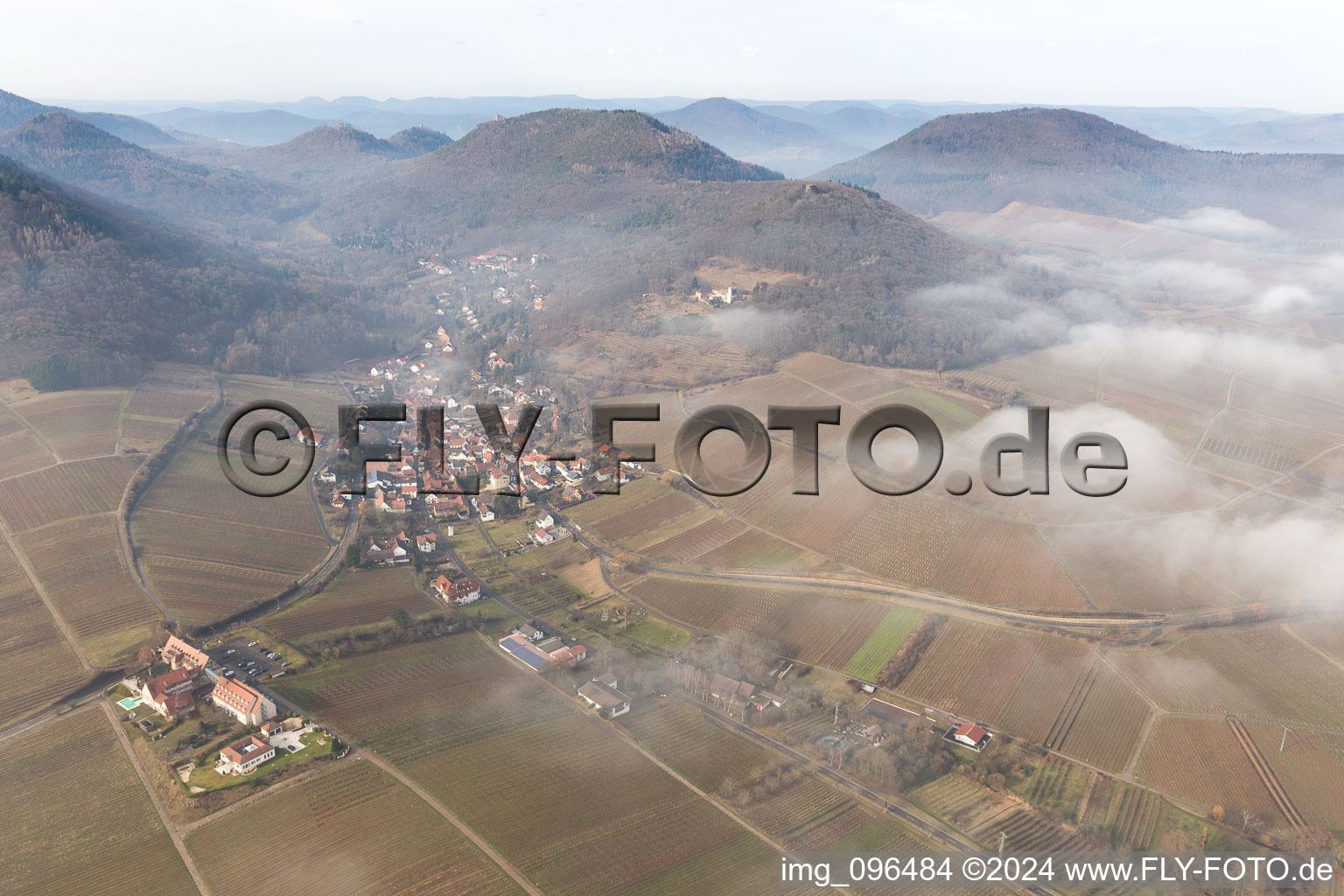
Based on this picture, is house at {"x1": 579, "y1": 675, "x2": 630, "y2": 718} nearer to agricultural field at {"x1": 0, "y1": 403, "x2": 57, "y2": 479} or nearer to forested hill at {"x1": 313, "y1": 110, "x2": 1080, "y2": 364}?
agricultural field at {"x1": 0, "y1": 403, "x2": 57, "y2": 479}

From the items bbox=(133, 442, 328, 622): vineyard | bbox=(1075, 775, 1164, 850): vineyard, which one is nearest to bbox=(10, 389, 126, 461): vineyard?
bbox=(133, 442, 328, 622): vineyard

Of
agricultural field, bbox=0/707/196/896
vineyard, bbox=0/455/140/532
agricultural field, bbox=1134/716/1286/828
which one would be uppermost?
vineyard, bbox=0/455/140/532

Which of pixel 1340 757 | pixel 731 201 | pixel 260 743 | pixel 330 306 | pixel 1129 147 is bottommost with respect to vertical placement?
pixel 1340 757

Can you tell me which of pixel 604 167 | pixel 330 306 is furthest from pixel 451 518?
pixel 604 167

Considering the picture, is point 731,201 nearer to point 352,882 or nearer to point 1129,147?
point 352,882

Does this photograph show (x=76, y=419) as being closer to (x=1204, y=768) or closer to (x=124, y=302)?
(x=124, y=302)

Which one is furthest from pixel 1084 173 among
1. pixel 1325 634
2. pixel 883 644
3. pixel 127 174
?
pixel 127 174

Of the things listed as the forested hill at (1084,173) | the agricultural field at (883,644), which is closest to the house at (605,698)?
the agricultural field at (883,644)
